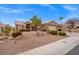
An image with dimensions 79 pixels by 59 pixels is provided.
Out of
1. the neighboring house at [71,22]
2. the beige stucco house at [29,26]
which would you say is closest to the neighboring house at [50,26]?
the beige stucco house at [29,26]

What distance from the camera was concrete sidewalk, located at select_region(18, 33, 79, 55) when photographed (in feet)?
9.60

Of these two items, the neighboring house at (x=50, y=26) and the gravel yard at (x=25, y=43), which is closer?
the gravel yard at (x=25, y=43)

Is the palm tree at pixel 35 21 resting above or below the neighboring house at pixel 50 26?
above

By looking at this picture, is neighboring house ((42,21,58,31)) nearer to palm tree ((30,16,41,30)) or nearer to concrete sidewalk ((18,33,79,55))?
palm tree ((30,16,41,30))

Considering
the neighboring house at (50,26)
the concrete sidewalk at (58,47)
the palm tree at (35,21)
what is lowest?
the concrete sidewalk at (58,47)

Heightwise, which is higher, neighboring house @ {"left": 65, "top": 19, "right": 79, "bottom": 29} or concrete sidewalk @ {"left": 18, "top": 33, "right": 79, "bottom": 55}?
neighboring house @ {"left": 65, "top": 19, "right": 79, "bottom": 29}

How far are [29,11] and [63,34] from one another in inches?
22.9

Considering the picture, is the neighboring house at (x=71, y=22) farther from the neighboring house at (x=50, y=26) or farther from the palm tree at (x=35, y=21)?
the palm tree at (x=35, y=21)

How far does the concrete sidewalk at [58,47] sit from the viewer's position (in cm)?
293

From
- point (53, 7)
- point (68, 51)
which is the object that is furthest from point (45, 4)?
point (68, 51)

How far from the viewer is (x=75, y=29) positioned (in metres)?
3.07

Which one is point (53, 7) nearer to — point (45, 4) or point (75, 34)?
point (45, 4)

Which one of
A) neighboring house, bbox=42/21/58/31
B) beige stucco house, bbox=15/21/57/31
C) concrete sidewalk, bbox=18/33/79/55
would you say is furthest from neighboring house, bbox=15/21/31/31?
concrete sidewalk, bbox=18/33/79/55

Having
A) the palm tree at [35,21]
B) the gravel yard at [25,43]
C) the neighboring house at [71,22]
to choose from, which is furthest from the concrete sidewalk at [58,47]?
the palm tree at [35,21]
